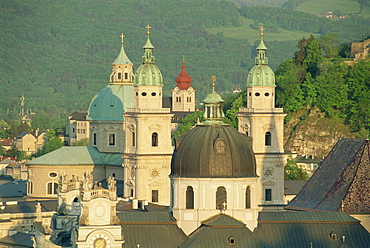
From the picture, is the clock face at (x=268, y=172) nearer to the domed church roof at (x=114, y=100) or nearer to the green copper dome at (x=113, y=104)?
the domed church roof at (x=114, y=100)

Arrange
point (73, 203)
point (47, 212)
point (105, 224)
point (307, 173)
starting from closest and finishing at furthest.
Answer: point (105, 224) < point (73, 203) < point (47, 212) < point (307, 173)

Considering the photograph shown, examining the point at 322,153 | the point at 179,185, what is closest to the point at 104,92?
the point at 322,153

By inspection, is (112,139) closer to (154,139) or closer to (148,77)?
(148,77)

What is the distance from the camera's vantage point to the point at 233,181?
80.1m

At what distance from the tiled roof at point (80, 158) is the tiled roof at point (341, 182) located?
119ft

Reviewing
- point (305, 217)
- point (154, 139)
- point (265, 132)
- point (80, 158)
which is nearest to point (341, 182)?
point (305, 217)

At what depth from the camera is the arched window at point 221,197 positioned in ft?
263

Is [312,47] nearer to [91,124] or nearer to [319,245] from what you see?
[91,124]

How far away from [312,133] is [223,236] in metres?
89.4

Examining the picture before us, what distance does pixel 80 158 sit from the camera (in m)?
134

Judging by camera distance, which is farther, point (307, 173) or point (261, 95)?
point (307, 173)

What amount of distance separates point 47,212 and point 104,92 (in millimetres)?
31313

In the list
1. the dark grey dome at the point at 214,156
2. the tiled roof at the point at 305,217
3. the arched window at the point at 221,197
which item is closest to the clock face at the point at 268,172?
the tiled roof at the point at 305,217

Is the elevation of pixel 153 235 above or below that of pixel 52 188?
below
